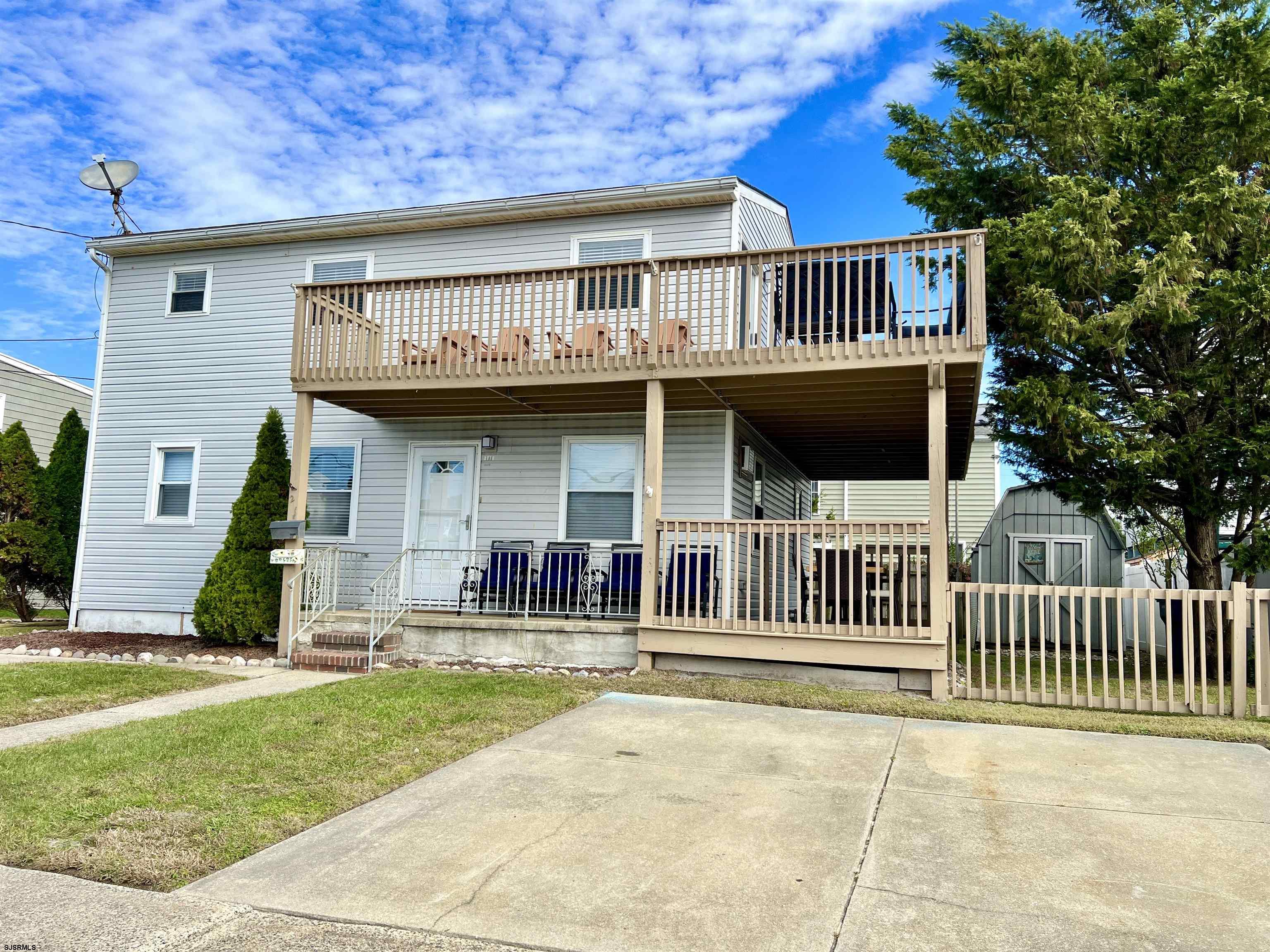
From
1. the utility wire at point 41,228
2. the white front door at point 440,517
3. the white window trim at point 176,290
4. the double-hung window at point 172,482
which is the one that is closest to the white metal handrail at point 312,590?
the white front door at point 440,517

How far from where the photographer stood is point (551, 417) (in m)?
10.7

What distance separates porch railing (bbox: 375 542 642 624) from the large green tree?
5086mm

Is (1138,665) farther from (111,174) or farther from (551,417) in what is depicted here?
(111,174)

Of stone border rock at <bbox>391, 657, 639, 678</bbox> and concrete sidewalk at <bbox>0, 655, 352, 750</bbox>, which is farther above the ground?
stone border rock at <bbox>391, 657, 639, 678</bbox>

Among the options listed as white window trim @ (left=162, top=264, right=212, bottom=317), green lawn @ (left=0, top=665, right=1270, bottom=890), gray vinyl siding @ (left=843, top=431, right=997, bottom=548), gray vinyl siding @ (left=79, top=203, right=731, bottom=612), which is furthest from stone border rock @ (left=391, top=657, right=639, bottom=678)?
gray vinyl siding @ (left=843, top=431, right=997, bottom=548)

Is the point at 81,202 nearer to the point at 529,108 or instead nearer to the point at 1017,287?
the point at 529,108

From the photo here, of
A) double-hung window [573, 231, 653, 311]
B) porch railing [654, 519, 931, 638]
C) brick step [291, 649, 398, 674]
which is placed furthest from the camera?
double-hung window [573, 231, 653, 311]

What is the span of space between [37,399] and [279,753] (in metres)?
16.0

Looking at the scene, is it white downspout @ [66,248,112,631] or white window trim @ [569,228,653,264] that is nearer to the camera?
white window trim @ [569,228,653,264]

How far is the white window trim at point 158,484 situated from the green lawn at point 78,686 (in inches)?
144

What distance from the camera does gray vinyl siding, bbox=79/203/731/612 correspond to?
11328mm

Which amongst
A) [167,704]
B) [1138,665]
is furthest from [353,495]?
[1138,665]

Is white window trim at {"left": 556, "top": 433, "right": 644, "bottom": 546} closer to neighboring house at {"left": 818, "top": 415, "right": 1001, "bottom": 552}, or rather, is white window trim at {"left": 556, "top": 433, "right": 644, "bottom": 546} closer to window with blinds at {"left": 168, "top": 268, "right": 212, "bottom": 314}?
window with blinds at {"left": 168, "top": 268, "right": 212, "bottom": 314}

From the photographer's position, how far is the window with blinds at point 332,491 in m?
11.5
